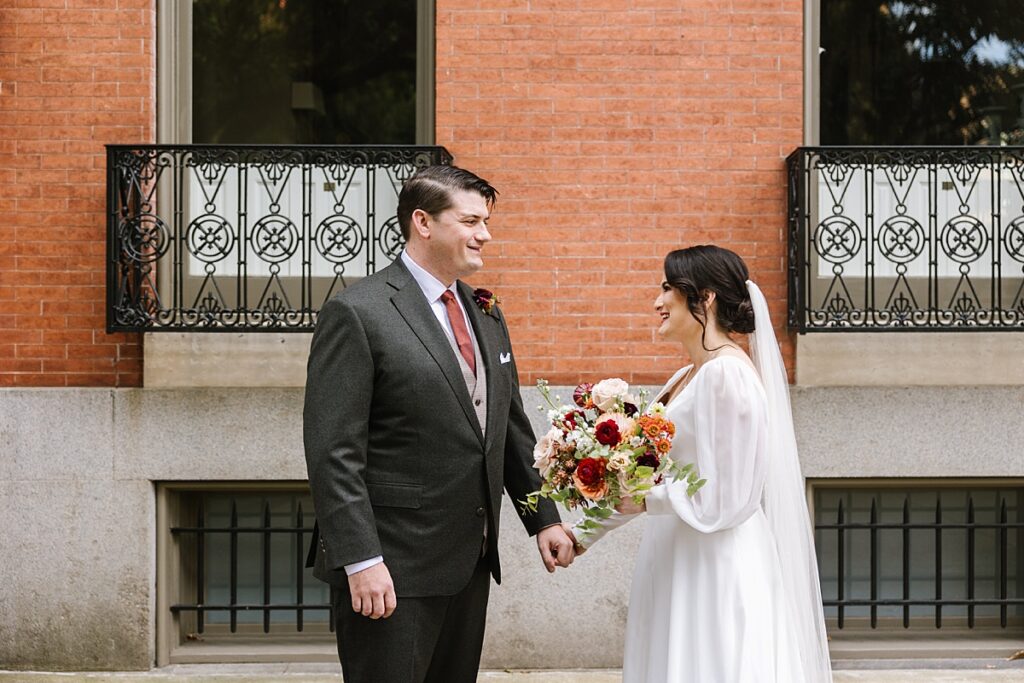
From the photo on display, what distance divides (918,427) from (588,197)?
2456 millimetres

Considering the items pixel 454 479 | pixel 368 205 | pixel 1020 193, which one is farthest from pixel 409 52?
pixel 454 479

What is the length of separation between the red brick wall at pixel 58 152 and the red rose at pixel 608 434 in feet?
14.2

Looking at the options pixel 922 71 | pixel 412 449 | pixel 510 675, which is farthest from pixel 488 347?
pixel 922 71

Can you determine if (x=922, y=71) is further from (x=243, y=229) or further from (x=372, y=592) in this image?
(x=372, y=592)

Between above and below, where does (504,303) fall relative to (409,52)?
below

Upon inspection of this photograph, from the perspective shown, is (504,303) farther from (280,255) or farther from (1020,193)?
(1020,193)

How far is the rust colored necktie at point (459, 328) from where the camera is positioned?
3.95 metres

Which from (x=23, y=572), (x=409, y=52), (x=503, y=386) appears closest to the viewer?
(x=503, y=386)

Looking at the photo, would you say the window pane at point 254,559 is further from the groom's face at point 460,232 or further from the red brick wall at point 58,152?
the groom's face at point 460,232

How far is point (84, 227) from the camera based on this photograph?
6988mm

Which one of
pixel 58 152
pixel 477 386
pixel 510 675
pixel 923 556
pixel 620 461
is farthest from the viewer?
pixel 923 556

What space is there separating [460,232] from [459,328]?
0.35 m

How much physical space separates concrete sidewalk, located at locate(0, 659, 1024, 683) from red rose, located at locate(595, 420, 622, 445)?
3447mm

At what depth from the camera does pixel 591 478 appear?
3713 mm
